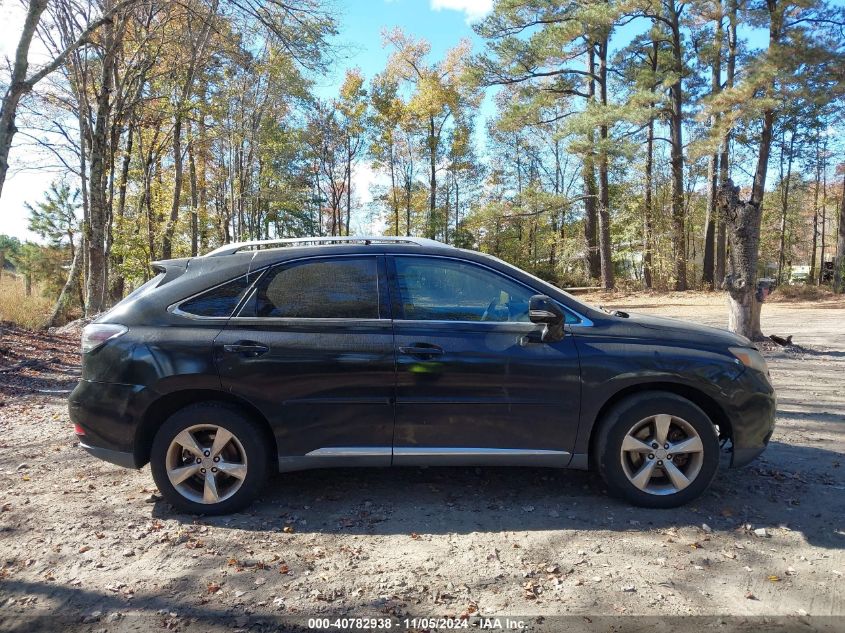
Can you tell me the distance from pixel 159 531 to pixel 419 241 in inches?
97.8

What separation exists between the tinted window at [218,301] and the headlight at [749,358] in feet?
10.7

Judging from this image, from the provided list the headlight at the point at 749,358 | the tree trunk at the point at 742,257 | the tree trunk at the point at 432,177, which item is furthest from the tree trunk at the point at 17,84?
the tree trunk at the point at 432,177

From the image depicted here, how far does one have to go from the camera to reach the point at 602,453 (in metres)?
3.46

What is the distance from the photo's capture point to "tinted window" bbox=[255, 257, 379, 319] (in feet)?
11.6

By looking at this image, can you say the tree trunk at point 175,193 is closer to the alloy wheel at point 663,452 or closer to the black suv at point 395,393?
the black suv at point 395,393

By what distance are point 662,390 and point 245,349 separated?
2.71 m

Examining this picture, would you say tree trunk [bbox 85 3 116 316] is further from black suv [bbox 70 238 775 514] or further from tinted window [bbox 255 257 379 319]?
tinted window [bbox 255 257 379 319]

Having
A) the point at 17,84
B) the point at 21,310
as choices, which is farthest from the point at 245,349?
the point at 21,310

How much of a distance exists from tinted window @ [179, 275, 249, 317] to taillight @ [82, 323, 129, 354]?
0.41 m

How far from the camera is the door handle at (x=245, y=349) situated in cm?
340

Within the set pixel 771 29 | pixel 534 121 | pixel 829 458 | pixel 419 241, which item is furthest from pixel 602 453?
pixel 771 29

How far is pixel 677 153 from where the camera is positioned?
26734 millimetres

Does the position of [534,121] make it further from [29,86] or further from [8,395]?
[8,395]

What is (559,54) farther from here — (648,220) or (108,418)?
(108,418)
